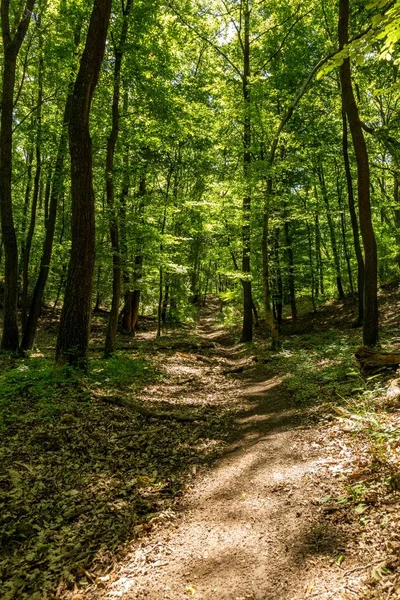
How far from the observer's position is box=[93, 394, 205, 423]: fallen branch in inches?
273

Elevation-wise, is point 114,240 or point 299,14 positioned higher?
point 299,14

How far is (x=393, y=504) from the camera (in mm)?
3248

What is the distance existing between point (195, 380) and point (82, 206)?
5698mm

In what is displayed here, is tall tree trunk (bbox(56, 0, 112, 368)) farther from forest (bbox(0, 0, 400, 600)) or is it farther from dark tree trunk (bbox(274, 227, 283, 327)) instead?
dark tree trunk (bbox(274, 227, 283, 327))

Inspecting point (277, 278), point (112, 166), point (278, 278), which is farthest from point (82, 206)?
point (278, 278)

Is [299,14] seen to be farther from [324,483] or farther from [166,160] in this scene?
[324,483]

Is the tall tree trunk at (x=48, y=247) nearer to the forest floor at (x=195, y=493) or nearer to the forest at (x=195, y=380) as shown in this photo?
the forest at (x=195, y=380)

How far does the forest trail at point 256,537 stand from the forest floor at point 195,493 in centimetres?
1

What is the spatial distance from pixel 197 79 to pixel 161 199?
6983 millimetres

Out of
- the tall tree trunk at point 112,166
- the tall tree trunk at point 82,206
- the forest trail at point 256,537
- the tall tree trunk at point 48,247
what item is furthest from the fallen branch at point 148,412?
the tall tree trunk at point 48,247

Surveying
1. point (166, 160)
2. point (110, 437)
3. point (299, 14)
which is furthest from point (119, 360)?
point (299, 14)

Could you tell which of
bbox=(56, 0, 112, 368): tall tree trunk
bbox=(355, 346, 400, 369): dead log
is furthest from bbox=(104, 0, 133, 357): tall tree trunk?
bbox=(355, 346, 400, 369): dead log

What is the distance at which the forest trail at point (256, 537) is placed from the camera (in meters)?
2.86

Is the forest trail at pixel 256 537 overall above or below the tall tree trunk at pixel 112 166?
below
